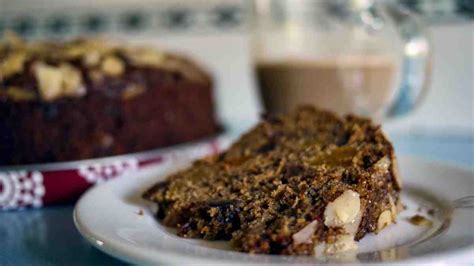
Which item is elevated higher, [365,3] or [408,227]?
[365,3]

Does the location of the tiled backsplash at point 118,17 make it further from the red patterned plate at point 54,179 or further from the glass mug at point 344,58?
the red patterned plate at point 54,179

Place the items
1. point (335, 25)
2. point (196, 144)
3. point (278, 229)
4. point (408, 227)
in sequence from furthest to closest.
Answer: point (335, 25), point (196, 144), point (408, 227), point (278, 229)

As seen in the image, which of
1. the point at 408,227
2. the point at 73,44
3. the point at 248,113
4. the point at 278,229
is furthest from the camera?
the point at 248,113

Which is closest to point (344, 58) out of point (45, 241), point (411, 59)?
point (411, 59)

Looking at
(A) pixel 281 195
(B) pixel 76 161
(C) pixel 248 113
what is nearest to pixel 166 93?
(B) pixel 76 161

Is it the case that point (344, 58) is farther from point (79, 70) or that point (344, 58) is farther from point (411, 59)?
point (79, 70)

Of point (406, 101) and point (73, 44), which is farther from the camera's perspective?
point (406, 101)

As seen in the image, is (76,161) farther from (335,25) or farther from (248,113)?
(248,113)

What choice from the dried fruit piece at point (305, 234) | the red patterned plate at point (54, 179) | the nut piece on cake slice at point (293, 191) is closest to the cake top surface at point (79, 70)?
the red patterned plate at point (54, 179)
